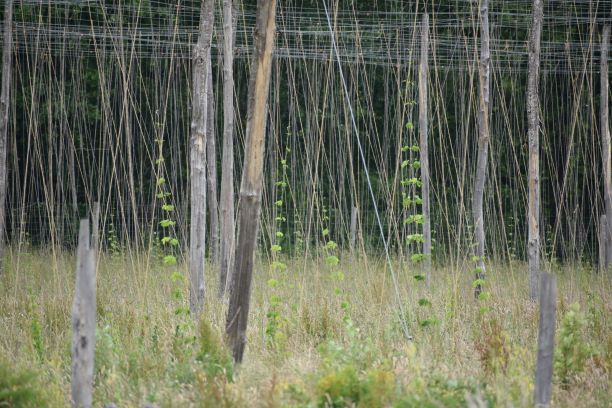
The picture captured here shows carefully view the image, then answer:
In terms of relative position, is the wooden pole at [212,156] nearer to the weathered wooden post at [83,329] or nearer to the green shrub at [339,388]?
the weathered wooden post at [83,329]

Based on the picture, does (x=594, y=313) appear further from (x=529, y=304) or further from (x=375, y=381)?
(x=375, y=381)

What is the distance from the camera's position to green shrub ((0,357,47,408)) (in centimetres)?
353

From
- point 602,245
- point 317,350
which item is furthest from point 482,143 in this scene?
point 602,245

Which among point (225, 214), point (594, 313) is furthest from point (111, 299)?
point (594, 313)

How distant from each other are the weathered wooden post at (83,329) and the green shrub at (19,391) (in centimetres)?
23

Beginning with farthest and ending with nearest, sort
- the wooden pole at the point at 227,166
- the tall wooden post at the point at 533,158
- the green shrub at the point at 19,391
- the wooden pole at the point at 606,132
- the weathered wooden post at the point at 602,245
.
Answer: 1. the wooden pole at the point at 606,132
2. the weathered wooden post at the point at 602,245
3. the tall wooden post at the point at 533,158
4. the wooden pole at the point at 227,166
5. the green shrub at the point at 19,391

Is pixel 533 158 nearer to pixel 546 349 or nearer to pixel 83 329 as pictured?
pixel 546 349

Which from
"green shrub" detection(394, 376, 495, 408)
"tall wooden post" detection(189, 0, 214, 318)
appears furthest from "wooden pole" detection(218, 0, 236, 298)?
"green shrub" detection(394, 376, 495, 408)

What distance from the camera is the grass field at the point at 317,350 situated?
362 cm

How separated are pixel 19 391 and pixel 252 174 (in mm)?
1599

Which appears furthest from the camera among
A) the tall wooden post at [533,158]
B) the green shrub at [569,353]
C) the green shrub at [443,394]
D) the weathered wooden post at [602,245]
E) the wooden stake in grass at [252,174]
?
the weathered wooden post at [602,245]

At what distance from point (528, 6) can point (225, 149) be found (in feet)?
27.5

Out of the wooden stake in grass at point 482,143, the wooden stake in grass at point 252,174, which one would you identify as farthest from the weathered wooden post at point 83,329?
the wooden stake in grass at point 482,143

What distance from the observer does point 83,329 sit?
3.47 metres
